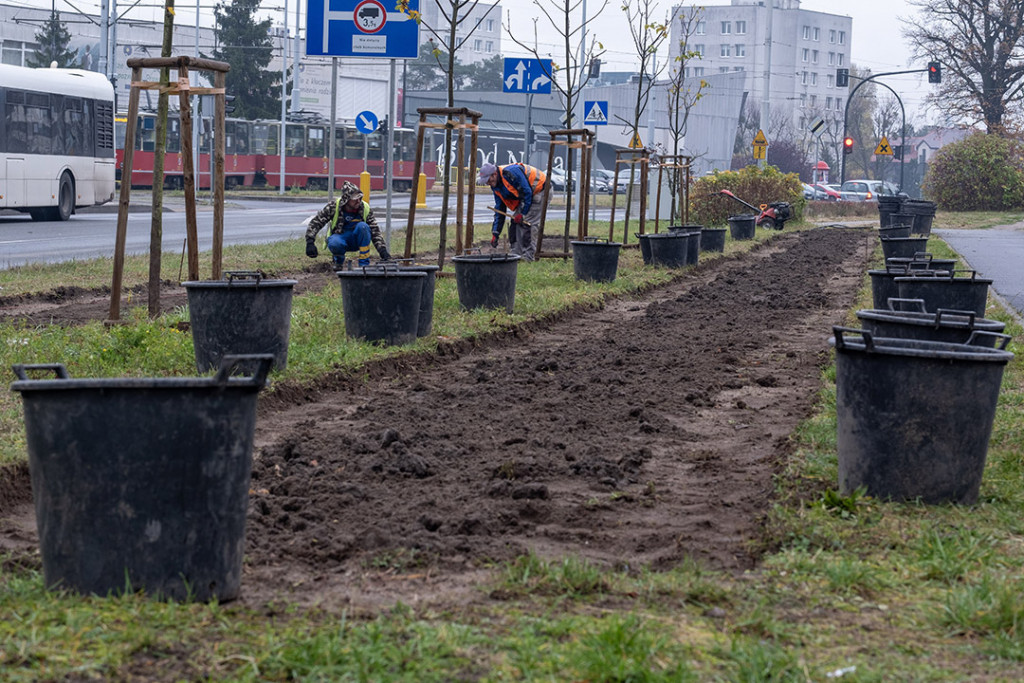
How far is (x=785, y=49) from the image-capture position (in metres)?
126

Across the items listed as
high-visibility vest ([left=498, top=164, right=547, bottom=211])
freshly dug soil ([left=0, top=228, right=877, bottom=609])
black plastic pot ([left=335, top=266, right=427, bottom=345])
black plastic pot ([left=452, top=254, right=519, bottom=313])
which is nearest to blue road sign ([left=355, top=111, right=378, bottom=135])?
high-visibility vest ([left=498, top=164, right=547, bottom=211])

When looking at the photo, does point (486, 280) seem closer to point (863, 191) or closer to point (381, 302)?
point (381, 302)

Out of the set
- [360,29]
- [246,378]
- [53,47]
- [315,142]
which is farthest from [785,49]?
[246,378]

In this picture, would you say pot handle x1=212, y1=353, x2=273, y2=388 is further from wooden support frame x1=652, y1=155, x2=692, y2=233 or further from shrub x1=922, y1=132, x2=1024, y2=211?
shrub x1=922, y1=132, x2=1024, y2=211

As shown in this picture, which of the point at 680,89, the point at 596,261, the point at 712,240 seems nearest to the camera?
the point at 596,261

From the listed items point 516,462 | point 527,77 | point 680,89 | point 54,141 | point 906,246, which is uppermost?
point 680,89

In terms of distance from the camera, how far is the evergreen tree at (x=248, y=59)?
201 feet

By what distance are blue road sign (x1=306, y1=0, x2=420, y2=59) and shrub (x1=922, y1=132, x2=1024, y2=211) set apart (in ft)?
115

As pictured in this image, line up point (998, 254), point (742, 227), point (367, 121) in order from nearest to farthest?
point (998, 254), point (742, 227), point (367, 121)

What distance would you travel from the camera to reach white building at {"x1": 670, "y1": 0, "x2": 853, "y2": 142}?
12562cm

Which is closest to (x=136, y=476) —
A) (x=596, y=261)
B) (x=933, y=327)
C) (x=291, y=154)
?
(x=933, y=327)

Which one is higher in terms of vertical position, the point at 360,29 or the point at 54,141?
the point at 360,29

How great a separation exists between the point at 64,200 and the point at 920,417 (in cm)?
2432

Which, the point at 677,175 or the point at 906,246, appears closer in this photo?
the point at 906,246
